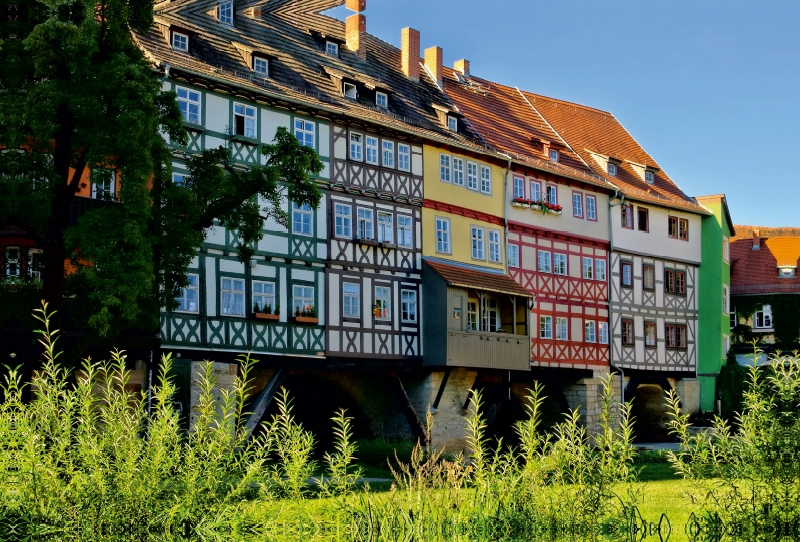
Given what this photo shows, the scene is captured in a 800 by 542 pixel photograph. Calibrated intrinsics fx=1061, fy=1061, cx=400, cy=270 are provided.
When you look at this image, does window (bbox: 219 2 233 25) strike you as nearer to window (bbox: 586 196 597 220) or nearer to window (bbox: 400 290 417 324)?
window (bbox: 400 290 417 324)

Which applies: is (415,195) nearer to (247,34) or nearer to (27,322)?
(247,34)

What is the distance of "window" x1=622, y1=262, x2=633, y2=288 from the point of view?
115ft

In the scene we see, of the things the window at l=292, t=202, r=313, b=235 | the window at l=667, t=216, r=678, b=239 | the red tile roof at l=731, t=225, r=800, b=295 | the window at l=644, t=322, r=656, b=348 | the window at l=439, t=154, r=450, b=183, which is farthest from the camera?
the red tile roof at l=731, t=225, r=800, b=295

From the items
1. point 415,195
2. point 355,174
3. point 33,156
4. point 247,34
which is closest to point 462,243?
point 415,195

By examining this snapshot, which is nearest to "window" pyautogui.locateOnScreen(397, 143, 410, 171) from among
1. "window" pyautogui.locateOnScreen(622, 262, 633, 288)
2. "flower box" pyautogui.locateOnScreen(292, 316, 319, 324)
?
"flower box" pyautogui.locateOnScreen(292, 316, 319, 324)

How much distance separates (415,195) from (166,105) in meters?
10.2

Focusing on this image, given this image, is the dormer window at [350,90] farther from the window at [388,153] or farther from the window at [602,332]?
the window at [602,332]

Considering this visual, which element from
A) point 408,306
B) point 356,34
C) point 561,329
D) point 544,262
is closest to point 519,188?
point 544,262

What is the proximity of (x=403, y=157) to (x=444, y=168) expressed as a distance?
166cm

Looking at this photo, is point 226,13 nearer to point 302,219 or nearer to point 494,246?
point 302,219

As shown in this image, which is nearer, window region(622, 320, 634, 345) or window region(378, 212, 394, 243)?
window region(378, 212, 394, 243)

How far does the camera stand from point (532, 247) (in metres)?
31.5

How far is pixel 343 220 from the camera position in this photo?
84.3 feet

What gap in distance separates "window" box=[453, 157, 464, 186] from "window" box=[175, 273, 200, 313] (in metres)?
9.27
